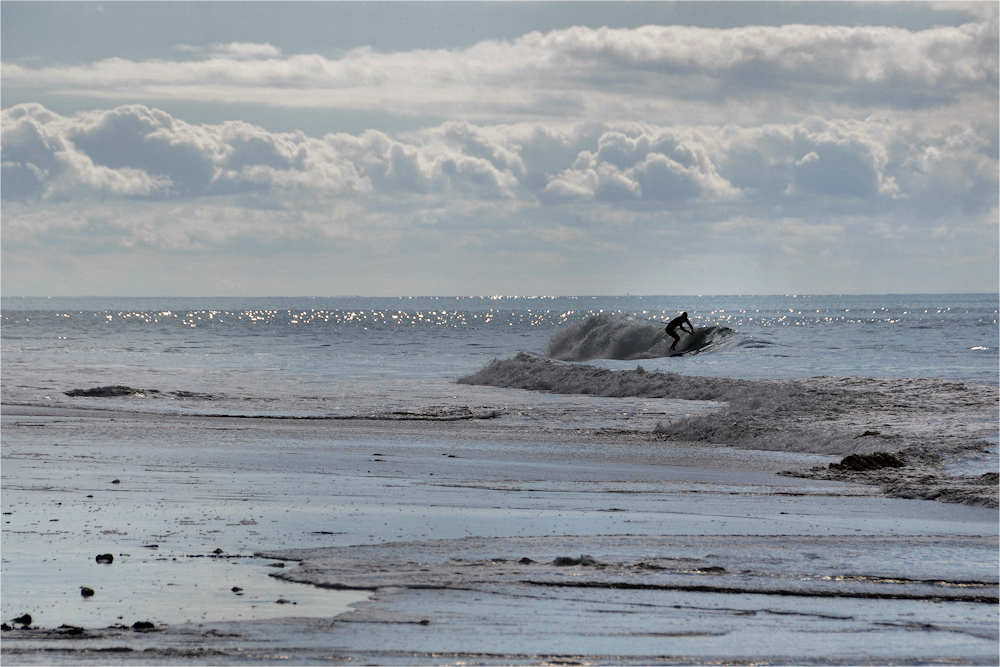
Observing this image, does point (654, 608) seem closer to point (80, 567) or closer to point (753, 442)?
point (80, 567)

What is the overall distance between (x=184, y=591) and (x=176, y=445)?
8.47 meters

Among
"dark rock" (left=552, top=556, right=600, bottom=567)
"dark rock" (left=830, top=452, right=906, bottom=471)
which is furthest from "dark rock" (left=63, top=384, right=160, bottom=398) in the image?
"dark rock" (left=552, top=556, right=600, bottom=567)

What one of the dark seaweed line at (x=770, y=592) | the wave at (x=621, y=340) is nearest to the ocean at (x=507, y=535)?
the dark seaweed line at (x=770, y=592)

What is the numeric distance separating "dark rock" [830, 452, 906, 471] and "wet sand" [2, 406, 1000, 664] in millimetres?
924

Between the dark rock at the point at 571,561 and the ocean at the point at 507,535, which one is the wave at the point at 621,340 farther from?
the dark rock at the point at 571,561

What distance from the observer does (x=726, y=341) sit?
4597cm

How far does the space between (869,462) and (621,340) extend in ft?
115

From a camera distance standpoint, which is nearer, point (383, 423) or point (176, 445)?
point (176, 445)

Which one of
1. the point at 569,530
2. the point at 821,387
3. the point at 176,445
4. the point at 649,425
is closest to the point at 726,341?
the point at 821,387

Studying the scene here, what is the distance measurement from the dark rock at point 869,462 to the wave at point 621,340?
32.3m

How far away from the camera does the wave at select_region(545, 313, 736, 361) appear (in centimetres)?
4566

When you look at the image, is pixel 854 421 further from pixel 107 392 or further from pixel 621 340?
pixel 621 340

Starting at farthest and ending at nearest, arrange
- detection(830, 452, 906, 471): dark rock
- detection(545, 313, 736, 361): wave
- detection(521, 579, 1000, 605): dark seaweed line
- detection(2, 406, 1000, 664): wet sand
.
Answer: detection(545, 313, 736, 361): wave, detection(830, 452, 906, 471): dark rock, detection(521, 579, 1000, 605): dark seaweed line, detection(2, 406, 1000, 664): wet sand

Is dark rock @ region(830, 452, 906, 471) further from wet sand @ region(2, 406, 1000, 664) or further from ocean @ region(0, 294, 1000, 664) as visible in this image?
wet sand @ region(2, 406, 1000, 664)
